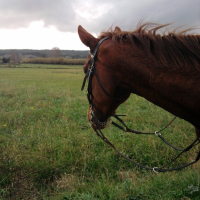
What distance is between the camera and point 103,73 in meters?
1.92

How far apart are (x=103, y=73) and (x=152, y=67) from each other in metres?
0.52

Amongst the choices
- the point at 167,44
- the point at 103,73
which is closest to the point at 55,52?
the point at 103,73

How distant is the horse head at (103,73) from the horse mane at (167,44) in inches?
6.0

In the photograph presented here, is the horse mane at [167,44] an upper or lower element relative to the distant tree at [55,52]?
lower

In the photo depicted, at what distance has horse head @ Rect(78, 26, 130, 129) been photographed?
185 centimetres

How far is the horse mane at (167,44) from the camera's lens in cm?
159

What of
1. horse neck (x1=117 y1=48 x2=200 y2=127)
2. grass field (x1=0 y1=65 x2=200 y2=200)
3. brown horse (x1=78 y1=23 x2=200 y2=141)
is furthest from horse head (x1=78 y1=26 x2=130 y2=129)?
grass field (x1=0 y1=65 x2=200 y2=200)

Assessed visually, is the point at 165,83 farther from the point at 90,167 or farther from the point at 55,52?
the point at 55,52

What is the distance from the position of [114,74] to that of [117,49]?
0.26 meters

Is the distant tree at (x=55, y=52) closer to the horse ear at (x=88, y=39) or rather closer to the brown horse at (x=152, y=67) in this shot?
the horse ear at (x=88, y=39)

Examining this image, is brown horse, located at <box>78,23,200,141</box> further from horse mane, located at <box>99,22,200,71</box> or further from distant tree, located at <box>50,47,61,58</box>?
distant tree, located at <box>50,47,61,58</box>

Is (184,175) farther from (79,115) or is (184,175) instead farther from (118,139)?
(79,115)

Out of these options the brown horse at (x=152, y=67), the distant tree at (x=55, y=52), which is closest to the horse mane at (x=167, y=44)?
the brown horse at (x=152, y=67)

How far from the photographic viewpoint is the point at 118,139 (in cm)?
429
